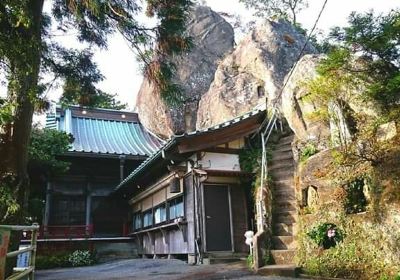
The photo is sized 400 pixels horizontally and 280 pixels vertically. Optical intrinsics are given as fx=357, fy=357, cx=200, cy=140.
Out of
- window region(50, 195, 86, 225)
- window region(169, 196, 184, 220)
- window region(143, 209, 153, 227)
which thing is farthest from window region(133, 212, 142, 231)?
window region(169, 196, 184, 220)

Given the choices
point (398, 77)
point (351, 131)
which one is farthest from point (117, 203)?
point (398, 77)

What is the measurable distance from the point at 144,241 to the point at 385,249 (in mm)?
10998

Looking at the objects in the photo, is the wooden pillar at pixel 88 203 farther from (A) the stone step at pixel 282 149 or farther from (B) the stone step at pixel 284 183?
(B) the stone step at pixel 284 183

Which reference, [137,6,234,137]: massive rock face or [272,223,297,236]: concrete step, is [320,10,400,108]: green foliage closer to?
[272,223,297,236]: concrete step

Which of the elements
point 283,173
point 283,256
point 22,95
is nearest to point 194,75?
point 283,173

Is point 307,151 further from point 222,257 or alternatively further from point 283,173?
point 222,257

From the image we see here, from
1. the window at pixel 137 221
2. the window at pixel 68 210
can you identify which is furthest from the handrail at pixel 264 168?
the window at pixel 68 210

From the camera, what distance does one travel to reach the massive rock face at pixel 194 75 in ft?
63.5

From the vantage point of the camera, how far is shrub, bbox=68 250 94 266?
13.5m

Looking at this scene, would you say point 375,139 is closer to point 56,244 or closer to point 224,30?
point 56,244

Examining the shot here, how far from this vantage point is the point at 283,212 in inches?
337

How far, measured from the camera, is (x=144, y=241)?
47.6ft

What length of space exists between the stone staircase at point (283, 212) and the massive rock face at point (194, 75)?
8.28 m

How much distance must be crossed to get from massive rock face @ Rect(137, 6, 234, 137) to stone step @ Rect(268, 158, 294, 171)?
27.0 feet
